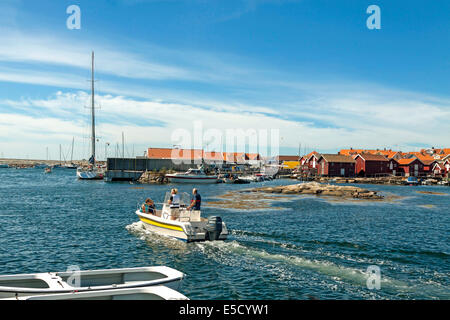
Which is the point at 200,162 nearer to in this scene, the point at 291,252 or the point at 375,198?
the point at 375,198

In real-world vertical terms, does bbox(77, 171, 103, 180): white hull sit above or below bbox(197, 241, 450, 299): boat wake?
above

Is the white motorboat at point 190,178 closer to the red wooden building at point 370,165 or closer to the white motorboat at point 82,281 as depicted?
the red wooden building at point 370,165

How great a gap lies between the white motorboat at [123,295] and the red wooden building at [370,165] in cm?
10794

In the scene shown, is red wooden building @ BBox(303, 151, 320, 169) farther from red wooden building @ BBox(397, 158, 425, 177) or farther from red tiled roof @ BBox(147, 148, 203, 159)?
red tiled roof @ BBox(147, 148, 203, 159)

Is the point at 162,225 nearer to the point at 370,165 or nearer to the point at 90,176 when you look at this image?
the point at 90,176

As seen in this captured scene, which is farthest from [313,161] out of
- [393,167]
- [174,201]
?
[174,201]

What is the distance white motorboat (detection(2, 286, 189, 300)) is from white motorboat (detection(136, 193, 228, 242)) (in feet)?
37.9

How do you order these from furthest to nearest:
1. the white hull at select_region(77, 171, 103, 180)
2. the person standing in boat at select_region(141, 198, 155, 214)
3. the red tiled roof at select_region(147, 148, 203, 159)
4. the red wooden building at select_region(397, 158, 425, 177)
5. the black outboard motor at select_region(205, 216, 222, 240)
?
1. the red tiled roof at select_region(147, 148, 203, 159)
2. the red wooden building at select_region(397, 158, 425, 177)
3. the white hull at select_region(77, 171, 103, 180)
4. the person standing in boat at select_region(141, 198, 155, 214)
5. the black outboard motor at select_region(205, 216, 222, 240)

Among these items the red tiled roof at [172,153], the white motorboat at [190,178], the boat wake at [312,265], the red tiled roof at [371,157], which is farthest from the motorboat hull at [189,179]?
the boat wake at [312,265]

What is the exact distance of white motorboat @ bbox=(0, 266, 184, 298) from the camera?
431 inches

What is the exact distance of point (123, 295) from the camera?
→ 10.8m

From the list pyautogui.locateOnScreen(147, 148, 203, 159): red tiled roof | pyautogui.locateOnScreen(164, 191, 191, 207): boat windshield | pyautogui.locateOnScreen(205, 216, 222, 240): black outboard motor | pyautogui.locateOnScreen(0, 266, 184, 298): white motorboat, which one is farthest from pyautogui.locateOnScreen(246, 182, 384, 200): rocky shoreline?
pyautogui.locateOnScreen(147, 148, 203, 159): red tiled roof

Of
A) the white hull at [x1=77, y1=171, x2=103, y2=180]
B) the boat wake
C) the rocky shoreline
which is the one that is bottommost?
the rocky shoreline
